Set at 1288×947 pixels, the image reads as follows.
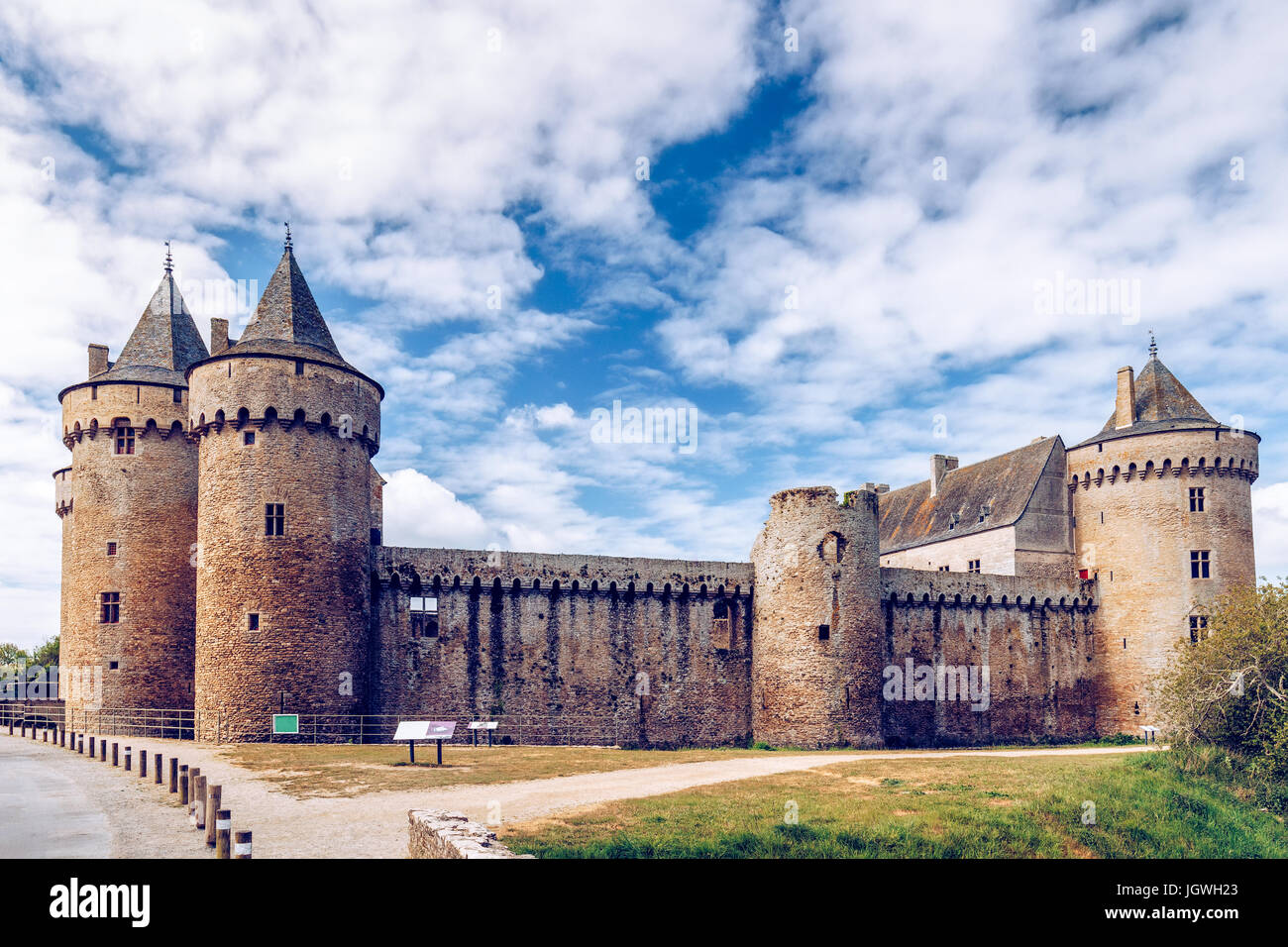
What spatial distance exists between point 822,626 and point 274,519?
17986 mm

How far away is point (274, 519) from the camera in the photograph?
93.6 ft

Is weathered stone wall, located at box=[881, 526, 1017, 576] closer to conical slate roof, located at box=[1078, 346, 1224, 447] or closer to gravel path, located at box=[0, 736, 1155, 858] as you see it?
conical slate roof, located at box=[1078, 346, 1224, 447]

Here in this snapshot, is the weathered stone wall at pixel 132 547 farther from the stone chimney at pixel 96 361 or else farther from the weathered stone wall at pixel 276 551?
the weathered stone wall at pixel 276 551

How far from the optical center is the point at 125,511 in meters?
32.2

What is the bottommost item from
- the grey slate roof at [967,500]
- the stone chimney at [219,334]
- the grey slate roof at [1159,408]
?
the grey slate roof at [967,500]

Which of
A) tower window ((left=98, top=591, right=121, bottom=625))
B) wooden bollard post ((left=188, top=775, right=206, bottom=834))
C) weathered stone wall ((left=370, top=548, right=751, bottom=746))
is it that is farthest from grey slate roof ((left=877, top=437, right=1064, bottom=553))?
wooden bollard post ((left=188, top=775, right=206, bottom=834))

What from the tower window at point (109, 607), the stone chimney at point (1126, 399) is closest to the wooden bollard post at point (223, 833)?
the tower window at point (109, 607)

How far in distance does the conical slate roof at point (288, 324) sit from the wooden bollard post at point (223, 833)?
1997cm

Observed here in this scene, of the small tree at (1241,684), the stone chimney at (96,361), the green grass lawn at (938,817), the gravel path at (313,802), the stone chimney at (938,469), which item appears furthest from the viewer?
the stone chimney at (938,469)

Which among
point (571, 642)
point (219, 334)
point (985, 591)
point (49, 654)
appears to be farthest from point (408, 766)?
point (49, 654)

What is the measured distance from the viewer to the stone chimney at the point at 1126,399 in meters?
40.4

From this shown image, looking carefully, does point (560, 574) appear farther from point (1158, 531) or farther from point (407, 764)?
point (1158, 531)
